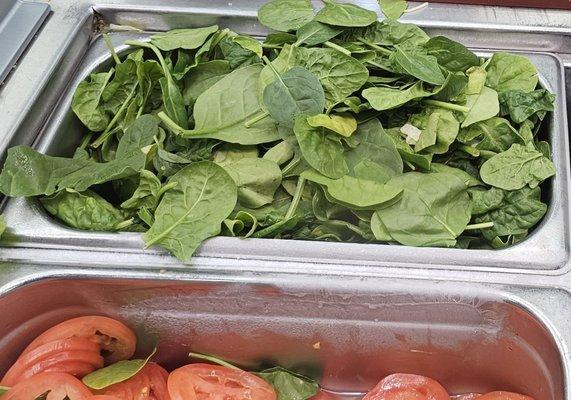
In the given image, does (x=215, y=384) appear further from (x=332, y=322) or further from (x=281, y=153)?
(x=281, y=153)

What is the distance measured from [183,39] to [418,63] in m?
0.49

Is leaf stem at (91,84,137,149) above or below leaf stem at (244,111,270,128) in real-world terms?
above

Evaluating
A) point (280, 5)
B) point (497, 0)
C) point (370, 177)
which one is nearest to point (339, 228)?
point (370, 177)

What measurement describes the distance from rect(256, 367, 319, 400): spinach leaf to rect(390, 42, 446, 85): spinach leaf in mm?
598

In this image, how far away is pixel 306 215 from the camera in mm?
1110

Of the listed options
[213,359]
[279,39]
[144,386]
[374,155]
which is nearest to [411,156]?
[374,155]

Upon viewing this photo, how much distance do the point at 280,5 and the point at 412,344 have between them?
735 mm

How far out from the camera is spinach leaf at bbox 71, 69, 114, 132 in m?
1.25

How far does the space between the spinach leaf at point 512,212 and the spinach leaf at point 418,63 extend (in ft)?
0.77

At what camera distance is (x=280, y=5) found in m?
1.31

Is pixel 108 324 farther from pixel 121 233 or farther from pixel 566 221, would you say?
pixel 566 221

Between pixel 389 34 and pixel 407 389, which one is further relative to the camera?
pixel 389 34

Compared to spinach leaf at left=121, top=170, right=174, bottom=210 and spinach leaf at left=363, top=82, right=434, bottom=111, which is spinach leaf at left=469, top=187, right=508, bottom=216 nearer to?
spinach leaf at left=363, top=82, right=434, bottom=111

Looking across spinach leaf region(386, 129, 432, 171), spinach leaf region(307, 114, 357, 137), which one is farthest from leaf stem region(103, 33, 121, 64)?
spinach leaf region(386, 129, 432, 171)
